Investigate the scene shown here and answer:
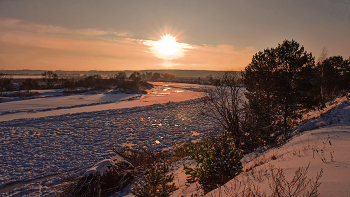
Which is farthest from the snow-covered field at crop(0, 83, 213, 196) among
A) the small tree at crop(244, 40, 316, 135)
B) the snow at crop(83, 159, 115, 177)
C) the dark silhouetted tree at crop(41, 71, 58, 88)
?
the dark silhouetted tree at crop(41, 71, 58, 88)

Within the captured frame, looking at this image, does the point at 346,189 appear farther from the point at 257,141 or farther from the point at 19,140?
the point at 19,140

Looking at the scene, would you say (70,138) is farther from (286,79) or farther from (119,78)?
(119,78)

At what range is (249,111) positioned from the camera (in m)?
10.1

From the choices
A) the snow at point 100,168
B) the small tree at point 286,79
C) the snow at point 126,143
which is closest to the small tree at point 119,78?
the snow at point 126,143

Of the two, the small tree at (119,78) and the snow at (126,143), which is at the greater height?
the small tree at (119,78)

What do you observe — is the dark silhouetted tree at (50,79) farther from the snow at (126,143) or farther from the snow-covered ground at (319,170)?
the snow-covered ground at (319,170)

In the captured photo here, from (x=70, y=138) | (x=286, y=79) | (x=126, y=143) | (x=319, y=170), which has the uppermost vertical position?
(x=286, y=79)

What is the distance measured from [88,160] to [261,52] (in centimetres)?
1381

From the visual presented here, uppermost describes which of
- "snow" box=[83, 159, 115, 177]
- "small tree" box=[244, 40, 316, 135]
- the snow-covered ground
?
"small tree" box=[244, 40, 316, 135]

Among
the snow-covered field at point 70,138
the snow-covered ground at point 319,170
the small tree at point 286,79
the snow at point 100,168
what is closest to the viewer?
the snow-covered ground at point 319,170

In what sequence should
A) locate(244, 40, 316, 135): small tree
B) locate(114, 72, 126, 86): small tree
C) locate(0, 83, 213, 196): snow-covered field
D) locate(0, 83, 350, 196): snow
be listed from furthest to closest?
locate(114, 72, 126, 86): small tree < locate(244, 40, 316, 135): small tree < locate(0, 83, 213, 196): snow-covered field < locate(0, 83, 350, 196): snow

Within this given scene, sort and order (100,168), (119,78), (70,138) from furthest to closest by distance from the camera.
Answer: (119,78)
(70,138)
(100,168)

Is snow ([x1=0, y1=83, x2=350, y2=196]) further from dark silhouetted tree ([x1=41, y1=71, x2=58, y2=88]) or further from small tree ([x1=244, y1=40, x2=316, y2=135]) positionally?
dark silhouetted tree ([x1=41, y1=71, x2=58, y2=88])

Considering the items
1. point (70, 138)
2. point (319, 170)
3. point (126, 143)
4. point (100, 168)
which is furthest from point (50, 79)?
Answer: point (319, 170)
